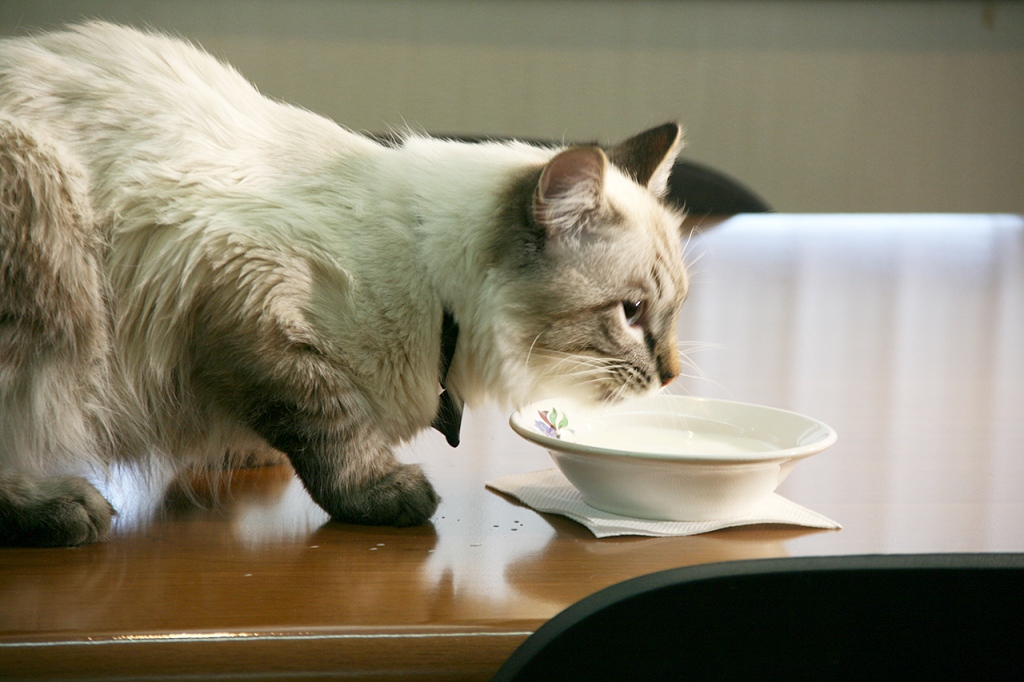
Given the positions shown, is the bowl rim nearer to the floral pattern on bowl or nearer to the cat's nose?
the floral pattern on bowl

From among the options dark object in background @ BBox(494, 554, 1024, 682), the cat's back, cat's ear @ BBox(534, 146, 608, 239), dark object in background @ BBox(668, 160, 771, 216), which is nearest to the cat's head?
cat's ear @ BBox(534, 146, 608, 239)

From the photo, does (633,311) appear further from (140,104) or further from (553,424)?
(140,104)

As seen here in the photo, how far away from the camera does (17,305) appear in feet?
2.96

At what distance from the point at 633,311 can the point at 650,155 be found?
239mm

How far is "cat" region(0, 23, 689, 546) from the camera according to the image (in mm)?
935

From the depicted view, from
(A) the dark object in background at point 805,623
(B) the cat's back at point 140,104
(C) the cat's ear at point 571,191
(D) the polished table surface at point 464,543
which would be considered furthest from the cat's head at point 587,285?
(A) the dark object in background at point 805,623

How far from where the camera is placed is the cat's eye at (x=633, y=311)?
1.10 metres

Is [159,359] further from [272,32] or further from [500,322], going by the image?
[272,32]

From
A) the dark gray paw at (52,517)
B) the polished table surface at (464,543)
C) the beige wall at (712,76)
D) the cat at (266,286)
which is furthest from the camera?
the beige wall at (712,76)

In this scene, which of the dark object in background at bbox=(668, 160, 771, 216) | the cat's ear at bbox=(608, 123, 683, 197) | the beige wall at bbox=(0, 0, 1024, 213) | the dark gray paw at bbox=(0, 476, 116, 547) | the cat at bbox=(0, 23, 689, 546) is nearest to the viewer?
the dark gray paw at bbox=(0, 476, 116, 547)

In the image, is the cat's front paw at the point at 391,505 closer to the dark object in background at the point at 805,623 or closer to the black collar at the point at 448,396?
the black collar at the point at 448,396

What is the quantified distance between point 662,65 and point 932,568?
12.6ft

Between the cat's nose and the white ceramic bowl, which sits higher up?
the cat's nose

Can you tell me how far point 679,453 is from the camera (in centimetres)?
92
